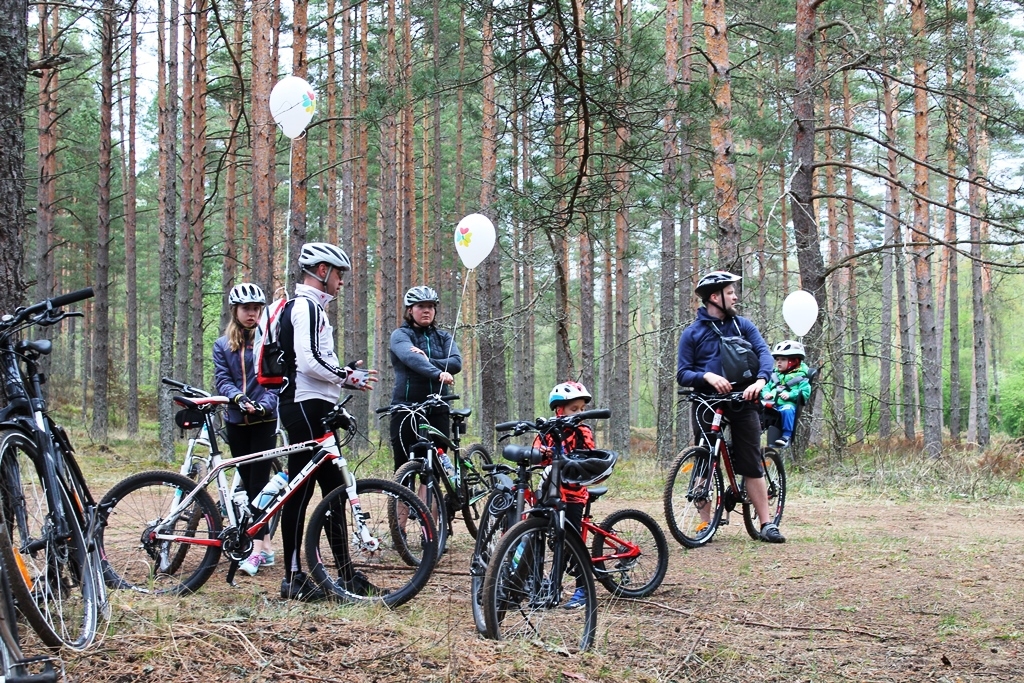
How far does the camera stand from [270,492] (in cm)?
478

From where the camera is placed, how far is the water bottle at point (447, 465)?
6.06 m

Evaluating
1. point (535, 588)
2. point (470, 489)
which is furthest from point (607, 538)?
point (470, 489)

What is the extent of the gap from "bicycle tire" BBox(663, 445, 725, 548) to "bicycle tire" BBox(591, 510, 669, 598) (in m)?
1.24

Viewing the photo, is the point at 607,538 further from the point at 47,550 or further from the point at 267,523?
the point at 47,550

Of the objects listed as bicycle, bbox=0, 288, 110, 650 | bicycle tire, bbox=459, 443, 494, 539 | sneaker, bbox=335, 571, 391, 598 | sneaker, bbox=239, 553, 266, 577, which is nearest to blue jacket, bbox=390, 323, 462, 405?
bicycle tire, bbox=459, 443, 494, 539

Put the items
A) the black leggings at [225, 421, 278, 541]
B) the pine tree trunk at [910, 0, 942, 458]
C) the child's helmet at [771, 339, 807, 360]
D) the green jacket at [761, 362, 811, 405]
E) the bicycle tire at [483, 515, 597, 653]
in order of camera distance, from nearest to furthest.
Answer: the bicycle tire at [483, 515, 597, 653], the black leggings at [225, 421, 278, 541], the green jacket at [761, 362, 811, 405], the child's helmet at [771, 339, 807, 360], the pine tree trunk at [910, 0, 942, 458]

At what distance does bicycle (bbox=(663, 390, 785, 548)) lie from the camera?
20.3ft

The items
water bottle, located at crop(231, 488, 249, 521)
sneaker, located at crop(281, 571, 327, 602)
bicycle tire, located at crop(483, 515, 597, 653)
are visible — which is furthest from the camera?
water bottle, located at crop(231, 488, 249, 521)

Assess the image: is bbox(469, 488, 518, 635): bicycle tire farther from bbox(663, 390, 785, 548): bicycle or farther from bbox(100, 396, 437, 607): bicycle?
bbox(663, 390, 785, 548): bicycle

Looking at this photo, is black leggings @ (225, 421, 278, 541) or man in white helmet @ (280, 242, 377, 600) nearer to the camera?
man in white helmet @ (280, 242, 377, 600)

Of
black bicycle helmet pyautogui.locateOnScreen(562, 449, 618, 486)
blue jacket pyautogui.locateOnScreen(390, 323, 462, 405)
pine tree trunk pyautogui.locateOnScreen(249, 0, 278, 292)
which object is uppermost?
pine tree trunk pyautogui.locateOnScreen(249, 0, 278, 292)

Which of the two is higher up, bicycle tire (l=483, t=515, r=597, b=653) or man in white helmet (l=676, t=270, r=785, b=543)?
man in white helmet (l=676, t=270, r=785, b=543)

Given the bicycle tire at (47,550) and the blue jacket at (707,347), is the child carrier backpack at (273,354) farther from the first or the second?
the blue jacket at (707,347)

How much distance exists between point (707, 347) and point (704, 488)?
1012 millimetres
